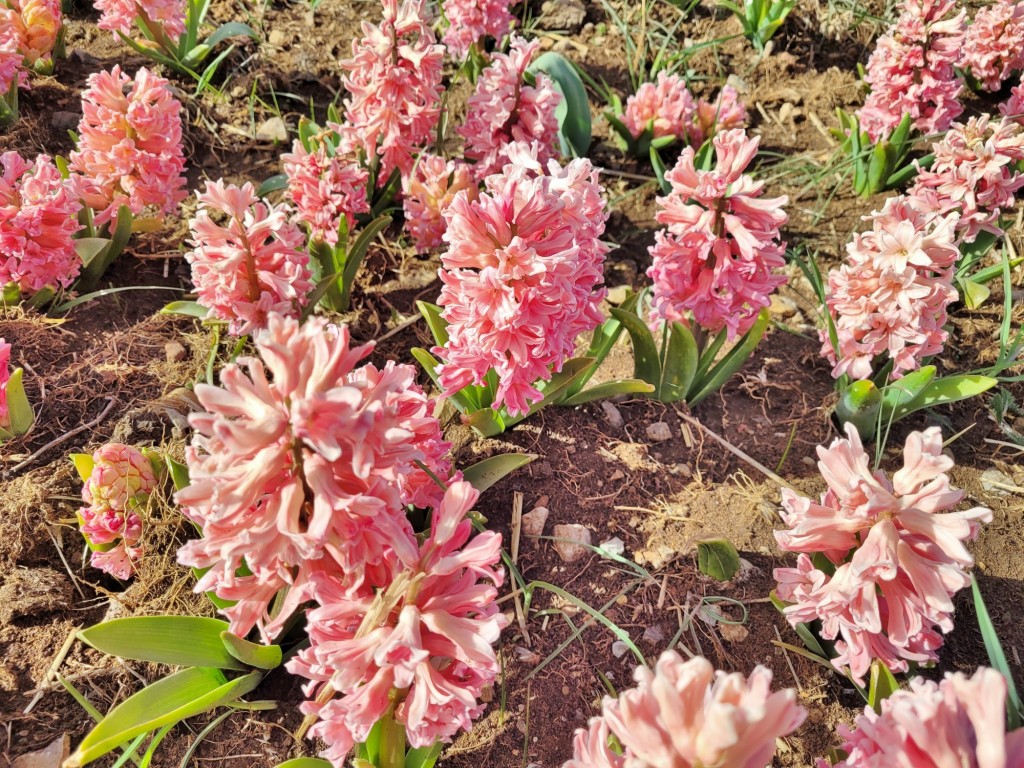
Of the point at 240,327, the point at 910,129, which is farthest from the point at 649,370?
the point at 910,129

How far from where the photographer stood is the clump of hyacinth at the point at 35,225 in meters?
2.45

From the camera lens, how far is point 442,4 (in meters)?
3.79

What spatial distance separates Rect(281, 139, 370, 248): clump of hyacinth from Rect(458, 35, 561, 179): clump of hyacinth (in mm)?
462

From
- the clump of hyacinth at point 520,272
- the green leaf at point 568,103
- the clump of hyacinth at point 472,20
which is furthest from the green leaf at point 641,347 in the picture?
the clump of hyacinth at point 472,20

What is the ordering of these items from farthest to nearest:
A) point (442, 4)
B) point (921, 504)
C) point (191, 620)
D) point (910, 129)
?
point (442, 4) < point (910, 129) < point (191, 620) < point (921, 504)

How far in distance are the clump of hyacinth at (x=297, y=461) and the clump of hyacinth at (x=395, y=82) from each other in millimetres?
1592

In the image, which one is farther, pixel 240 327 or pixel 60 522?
pixel 240 327

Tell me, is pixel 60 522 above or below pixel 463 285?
below

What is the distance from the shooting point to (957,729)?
3.81 feet

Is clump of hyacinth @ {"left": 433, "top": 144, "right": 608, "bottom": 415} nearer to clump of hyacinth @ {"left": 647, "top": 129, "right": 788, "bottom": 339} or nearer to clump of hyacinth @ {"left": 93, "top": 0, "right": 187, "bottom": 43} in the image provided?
clump of hyacinth @ {"left": 647, "top": 129, "right": 788, "bottom": 339}

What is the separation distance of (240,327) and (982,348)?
2.66m

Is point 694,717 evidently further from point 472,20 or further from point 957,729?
point 472,20

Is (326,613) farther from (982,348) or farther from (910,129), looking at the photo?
(910,129)

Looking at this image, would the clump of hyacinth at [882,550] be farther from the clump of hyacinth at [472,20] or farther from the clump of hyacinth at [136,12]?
the clump of hyacinth at [136,12]
